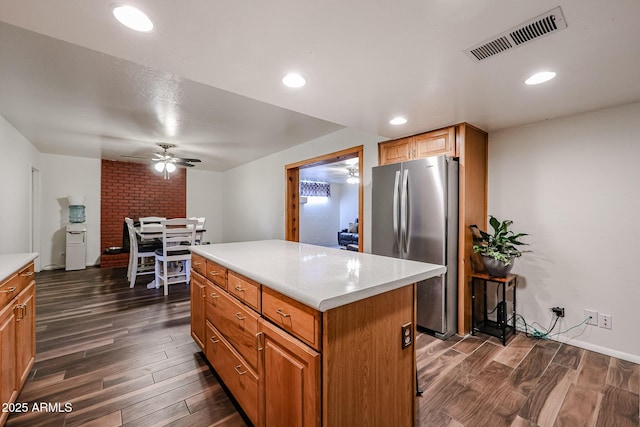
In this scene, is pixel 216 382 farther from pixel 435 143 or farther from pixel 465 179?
pixel 435 143

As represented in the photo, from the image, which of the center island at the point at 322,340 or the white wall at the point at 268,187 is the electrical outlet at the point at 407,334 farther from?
the white wall at the point at 268,187

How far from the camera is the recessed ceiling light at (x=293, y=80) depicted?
1.83 m

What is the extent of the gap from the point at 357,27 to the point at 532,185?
7.88ft

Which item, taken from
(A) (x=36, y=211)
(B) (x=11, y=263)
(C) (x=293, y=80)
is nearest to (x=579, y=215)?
(C) (x=293, y=80)

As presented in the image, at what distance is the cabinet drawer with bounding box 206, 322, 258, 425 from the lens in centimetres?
141

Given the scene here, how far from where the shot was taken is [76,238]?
211 inches

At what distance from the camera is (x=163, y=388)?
1.83 meters

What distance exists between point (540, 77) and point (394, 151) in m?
1.53

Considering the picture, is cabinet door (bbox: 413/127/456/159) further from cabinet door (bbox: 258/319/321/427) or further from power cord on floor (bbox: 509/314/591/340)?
cabinet door (bbox: 258/319/321/427)

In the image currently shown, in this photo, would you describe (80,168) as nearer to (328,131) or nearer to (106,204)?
(106,204)

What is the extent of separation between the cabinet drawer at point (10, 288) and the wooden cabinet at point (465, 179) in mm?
3288

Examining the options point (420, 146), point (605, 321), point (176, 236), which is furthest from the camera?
point (176, 236)

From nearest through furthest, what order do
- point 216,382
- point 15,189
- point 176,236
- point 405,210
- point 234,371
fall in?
Result: point 234,371, point 216,382, point 405,210, point 15,189, point 176,236

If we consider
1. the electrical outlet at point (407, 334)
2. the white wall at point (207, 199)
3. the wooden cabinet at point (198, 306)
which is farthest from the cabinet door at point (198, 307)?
the white wall at point (207, 199)
